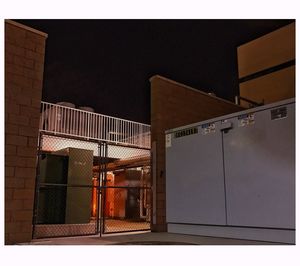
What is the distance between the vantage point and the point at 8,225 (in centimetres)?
322

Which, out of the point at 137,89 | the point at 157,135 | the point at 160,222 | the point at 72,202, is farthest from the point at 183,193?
the point at 137,89

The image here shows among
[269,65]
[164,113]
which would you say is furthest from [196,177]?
[269,65]

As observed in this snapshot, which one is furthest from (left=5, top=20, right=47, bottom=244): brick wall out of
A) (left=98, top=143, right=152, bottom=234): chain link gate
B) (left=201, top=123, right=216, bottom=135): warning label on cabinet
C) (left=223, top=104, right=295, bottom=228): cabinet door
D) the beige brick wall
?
the beige brick wall

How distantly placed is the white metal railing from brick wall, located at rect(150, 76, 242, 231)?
477cm

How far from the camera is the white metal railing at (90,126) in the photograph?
972cm

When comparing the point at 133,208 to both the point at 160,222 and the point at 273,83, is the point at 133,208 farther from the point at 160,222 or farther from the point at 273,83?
the point at 273,83

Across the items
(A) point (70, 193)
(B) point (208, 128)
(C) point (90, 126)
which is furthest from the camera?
(C) point (90, 126)

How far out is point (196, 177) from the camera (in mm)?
4039

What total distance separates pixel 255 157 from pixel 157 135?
74.7 inches

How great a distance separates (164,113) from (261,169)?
217cm

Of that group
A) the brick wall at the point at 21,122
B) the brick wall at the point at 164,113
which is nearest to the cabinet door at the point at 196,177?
the brick wall at the point at 164,113

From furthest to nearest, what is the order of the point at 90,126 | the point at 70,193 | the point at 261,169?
the point at 90,126
the point at 70,193
the point at 261,169

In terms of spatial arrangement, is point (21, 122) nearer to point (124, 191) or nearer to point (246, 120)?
point (246, 120)

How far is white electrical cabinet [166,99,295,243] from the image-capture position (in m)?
3.09
